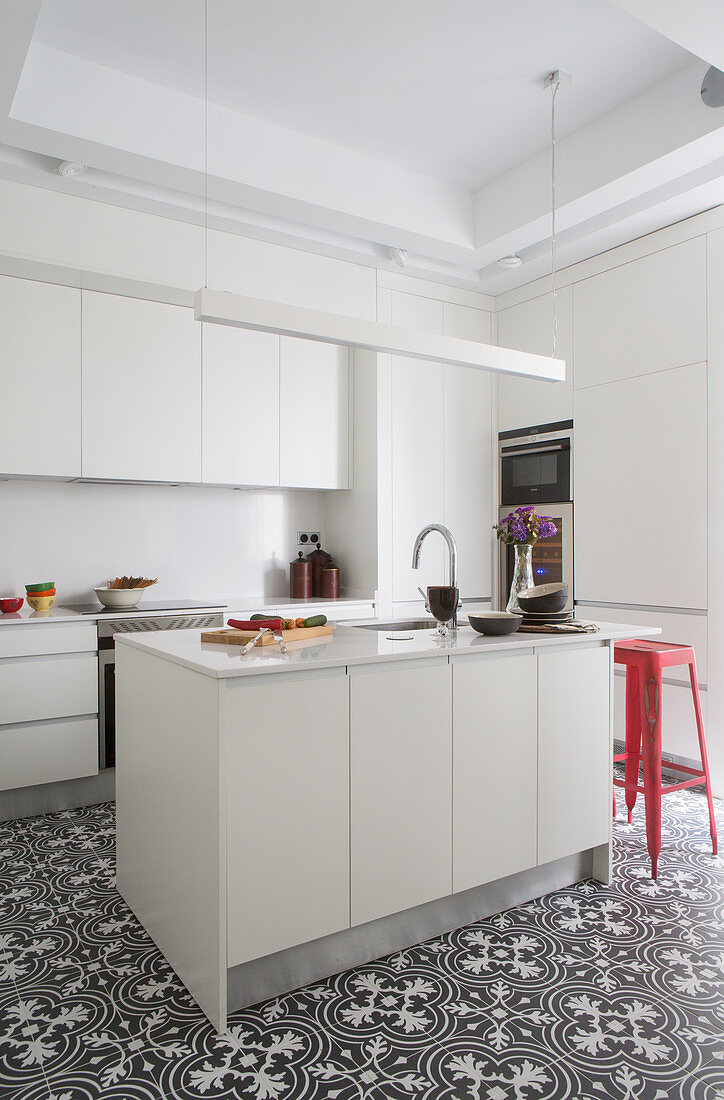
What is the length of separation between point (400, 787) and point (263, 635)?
61 centimetres

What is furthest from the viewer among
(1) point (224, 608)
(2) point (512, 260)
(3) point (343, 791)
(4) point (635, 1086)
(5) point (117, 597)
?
(2) point (512, 260)

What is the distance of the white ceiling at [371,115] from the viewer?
2.65 metres

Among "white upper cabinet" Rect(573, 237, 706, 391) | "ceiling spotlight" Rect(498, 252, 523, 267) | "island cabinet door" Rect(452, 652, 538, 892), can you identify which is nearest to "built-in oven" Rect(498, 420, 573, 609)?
"white upper cabinet" Rect(573, 237, 706, 391)

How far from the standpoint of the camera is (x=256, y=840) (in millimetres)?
1819

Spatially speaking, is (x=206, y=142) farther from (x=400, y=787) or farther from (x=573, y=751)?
(x=573, y=751)

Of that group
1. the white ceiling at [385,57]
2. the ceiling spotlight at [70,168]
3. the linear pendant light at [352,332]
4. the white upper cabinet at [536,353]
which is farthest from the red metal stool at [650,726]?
the ceiling spotlight at [70,168]

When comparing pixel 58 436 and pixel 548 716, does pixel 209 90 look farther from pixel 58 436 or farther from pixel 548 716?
Result: pixel 548 716

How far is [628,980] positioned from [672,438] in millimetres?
2621

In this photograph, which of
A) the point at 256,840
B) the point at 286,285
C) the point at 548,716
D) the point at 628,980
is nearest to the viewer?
the point at 256,840

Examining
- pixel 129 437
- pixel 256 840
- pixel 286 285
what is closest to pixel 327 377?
pixel 286 285

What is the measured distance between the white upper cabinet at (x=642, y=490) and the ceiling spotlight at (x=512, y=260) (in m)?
0.85

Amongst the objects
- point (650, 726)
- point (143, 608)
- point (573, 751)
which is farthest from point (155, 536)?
point (650, 726)

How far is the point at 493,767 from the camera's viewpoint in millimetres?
2301

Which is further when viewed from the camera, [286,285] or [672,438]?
[286,285]
